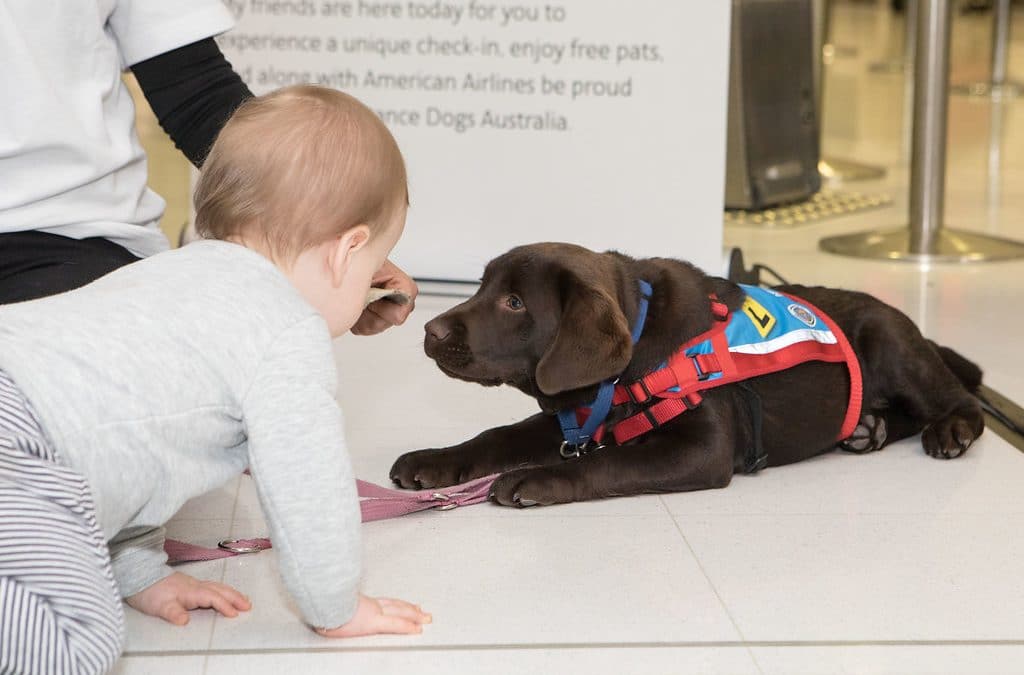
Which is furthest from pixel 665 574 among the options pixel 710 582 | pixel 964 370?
pixel 964 370

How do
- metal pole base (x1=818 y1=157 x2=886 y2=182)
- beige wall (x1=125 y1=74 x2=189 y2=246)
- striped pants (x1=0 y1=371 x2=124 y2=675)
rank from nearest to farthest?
striped pants (x1=0 y1=371 x2=124 y2=675)
beige wall (x1=125 y1=74 x2=189 y2=246)
metal pole base (x1=818 y1=157 x2=886 y2=182)

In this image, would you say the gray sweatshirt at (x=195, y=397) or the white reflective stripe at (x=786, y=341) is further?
the white reflective stripe at (x=786, y=341)

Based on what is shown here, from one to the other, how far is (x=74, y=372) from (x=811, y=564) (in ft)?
3.08

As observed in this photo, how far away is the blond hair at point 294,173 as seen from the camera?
1.50 m

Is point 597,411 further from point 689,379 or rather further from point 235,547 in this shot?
point 235,547

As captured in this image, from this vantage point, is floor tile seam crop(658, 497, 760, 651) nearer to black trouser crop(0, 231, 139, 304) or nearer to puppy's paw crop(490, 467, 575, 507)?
puppy's paw crop(490, 467, 575, 507)

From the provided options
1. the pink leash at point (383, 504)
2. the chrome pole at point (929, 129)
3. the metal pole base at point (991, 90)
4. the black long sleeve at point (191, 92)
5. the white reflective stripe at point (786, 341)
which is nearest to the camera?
the pink leash at point (383, 504)

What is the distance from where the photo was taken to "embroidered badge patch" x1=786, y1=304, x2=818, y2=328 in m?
2.07

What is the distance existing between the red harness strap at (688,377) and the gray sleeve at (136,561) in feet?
2.18

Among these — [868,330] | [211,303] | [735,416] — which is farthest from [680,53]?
[211,303]

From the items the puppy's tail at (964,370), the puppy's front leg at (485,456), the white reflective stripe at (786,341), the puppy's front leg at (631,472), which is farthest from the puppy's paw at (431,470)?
the puppy's tail at (964,370)

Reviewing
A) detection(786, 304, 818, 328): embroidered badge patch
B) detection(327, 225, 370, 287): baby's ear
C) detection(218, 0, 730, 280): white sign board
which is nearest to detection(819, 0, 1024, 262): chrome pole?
detection(218, 0, 730, 280): white sign board

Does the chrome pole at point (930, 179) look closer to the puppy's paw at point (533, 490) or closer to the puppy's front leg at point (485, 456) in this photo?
the puppy's front leg at point (485, 456)

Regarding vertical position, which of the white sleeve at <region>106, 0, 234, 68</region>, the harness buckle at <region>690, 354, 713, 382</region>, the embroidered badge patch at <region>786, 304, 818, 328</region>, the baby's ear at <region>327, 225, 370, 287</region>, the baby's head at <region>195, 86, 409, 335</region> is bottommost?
the harness buckle at <region>690, 354, 713, 382</region>
